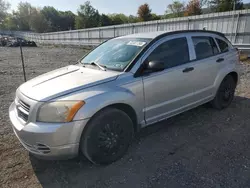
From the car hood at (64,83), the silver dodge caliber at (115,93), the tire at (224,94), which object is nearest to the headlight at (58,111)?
the silver dodge caliber at (115,93)

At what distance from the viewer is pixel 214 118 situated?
396 centimetres

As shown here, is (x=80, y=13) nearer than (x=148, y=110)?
No

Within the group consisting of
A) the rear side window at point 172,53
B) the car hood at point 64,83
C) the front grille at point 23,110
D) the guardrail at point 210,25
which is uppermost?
the guardrail at point 210,25

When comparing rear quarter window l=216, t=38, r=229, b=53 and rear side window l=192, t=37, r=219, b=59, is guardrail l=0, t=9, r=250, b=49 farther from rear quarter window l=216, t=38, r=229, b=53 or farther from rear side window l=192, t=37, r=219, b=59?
rear side window l=192, t=37, r=219, b=59

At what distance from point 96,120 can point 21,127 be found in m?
0.87

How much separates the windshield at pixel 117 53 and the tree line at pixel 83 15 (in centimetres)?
3274

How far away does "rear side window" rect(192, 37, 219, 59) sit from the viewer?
3.70 metres

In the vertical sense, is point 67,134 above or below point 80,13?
below

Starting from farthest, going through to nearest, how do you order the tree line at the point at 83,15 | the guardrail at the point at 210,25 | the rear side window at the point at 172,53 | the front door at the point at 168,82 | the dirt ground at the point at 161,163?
the tree line at the point at 83,15 < the guardrail at the point at 210,25 < the rear side window at the point at 172,53 < the front door at the point at 168,82 < the dirt ground at the point at 161,163

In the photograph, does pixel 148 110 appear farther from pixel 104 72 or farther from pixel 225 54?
pixel 225 54

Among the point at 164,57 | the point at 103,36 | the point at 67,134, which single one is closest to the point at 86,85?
the point at 67,134

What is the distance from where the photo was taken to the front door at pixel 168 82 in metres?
2.99

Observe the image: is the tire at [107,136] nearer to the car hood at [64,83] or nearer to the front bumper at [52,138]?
the front bumper at [52,138]

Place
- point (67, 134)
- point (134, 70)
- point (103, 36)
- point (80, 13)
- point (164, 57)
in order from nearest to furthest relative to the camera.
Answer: point (67, 134) → point (134, 70) → point (164, 57) → point (103, 36) → point (80, 13)
